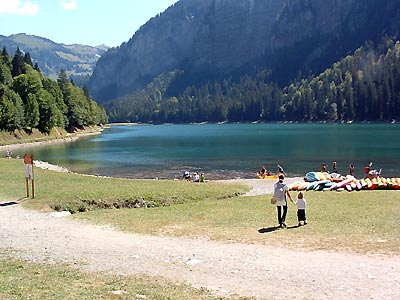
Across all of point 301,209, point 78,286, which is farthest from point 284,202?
point 78,286

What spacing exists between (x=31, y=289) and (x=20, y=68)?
16746 centimetres

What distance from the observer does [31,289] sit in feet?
49.5

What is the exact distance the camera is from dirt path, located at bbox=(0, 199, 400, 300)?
1584 cm

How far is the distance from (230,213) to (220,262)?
11.2 metres

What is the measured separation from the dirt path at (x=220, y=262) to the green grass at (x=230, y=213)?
1.72 metres

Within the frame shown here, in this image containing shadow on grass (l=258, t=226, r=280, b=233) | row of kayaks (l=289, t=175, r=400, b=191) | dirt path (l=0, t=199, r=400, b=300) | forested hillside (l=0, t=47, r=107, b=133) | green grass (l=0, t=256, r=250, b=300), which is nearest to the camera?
green grass (l=0, t=256, r=250, b=300)

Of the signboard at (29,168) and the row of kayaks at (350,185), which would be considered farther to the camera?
the row of kayaks at (350,185)

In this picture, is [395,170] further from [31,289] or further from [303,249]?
[31,289]

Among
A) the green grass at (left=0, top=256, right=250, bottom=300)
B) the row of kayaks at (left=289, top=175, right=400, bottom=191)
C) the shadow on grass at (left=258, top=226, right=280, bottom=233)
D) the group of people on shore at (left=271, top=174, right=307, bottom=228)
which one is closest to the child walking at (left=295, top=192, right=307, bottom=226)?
the group of people on shore at (left=271, top=174, right=307, bottom=228)

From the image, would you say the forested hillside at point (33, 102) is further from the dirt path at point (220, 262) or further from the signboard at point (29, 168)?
the dirt path at point (220, 262)

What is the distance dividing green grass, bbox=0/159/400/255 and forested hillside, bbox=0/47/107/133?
88.4 m

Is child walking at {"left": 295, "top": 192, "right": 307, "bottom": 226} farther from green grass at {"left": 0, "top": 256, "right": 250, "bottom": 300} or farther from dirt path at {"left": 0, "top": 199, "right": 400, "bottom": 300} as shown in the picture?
green grass at {"left": 0, "top": 256, "right": 250, "bottom": 300}

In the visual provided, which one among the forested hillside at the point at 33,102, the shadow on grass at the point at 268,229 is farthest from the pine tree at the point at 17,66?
the shadow on grass at the point at 268,229

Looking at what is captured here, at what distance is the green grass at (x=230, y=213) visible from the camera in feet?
74.6
